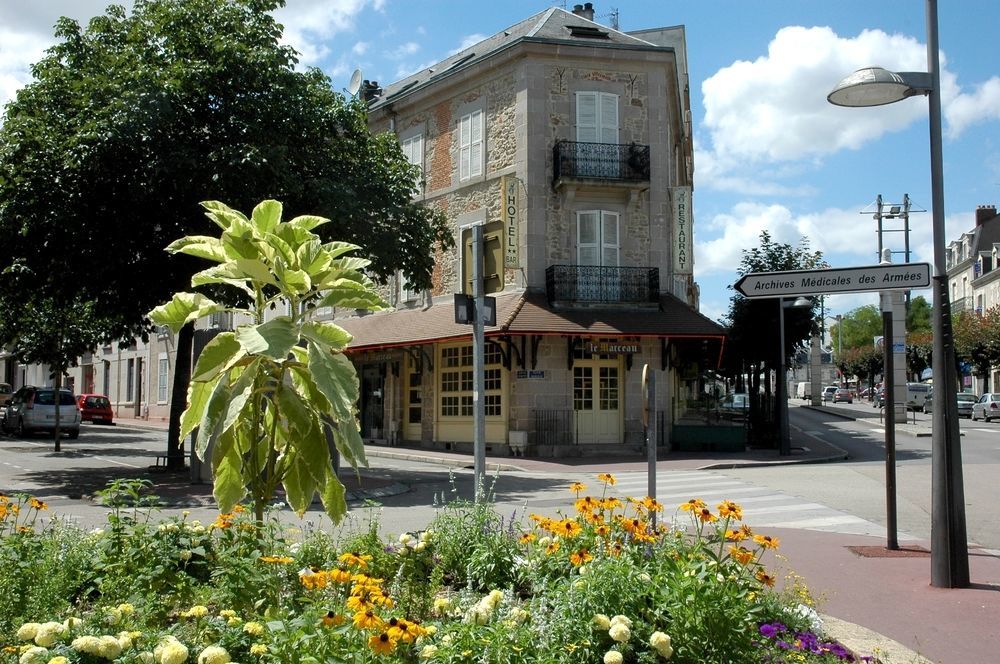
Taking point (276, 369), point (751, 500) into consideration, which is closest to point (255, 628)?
point (276, 369)

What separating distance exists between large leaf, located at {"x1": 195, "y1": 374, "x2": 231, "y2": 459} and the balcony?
62.8 feet

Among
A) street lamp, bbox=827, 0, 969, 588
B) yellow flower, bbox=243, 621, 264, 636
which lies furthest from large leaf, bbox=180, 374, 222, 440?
street lamp, bbox=827, 0, 969, 588

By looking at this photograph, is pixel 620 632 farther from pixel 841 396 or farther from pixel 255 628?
pixel 841 396

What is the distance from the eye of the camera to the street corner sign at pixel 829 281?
7.68 metres

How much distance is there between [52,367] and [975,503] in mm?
24062

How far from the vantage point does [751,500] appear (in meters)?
13.3

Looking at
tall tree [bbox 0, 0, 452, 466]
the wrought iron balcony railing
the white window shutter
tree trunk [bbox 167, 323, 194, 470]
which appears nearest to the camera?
tall tree [bbox 0, 0, 452, 466]

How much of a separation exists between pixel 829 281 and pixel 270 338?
5.94 m

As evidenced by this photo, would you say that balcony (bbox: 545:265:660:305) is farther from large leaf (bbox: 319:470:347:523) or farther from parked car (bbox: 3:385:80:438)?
large leaf (bbox: 319:470:347:523)

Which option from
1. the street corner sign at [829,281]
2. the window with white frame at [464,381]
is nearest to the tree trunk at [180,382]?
the window with white frame at [464,381]

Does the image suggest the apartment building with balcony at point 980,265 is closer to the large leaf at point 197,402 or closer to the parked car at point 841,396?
the parked car at point 841,396

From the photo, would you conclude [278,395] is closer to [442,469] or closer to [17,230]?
[17,230]

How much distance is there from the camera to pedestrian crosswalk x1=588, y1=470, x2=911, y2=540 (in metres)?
11.0

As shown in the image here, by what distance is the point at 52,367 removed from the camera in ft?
84.6
